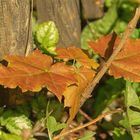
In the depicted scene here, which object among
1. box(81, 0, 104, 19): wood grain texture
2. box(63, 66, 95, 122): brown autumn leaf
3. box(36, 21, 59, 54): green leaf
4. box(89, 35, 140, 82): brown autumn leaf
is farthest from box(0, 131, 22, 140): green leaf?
box(81, 0, 104, 19): wood grain texture

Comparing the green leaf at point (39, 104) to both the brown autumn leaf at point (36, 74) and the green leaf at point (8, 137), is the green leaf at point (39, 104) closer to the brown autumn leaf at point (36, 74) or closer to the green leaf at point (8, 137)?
the green leaf at point (8, 137)

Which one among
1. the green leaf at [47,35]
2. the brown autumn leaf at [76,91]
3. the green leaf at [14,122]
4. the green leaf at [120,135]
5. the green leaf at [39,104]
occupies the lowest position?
the green leaf at [120,135]

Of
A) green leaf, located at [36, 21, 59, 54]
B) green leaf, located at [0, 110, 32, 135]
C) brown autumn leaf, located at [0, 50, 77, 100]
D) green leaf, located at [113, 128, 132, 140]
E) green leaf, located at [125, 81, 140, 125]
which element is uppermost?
green leaf, located at [36, 21, 59, 54]

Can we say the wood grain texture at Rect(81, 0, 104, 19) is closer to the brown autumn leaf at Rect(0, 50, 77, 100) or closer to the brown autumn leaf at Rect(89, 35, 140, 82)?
the brown autumn leaf at Rect(89, 35, 140, 82)

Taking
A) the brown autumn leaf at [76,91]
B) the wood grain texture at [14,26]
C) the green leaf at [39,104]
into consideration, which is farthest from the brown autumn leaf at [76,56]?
the green leaf at [39,104]

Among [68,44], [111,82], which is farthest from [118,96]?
[68,44]

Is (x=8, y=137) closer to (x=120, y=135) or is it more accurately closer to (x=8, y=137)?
(x=8, y=137)

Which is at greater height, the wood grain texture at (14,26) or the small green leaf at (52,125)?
the wood grain texture at (14,26)

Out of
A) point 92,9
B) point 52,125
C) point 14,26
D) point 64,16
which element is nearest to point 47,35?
point 14,26
